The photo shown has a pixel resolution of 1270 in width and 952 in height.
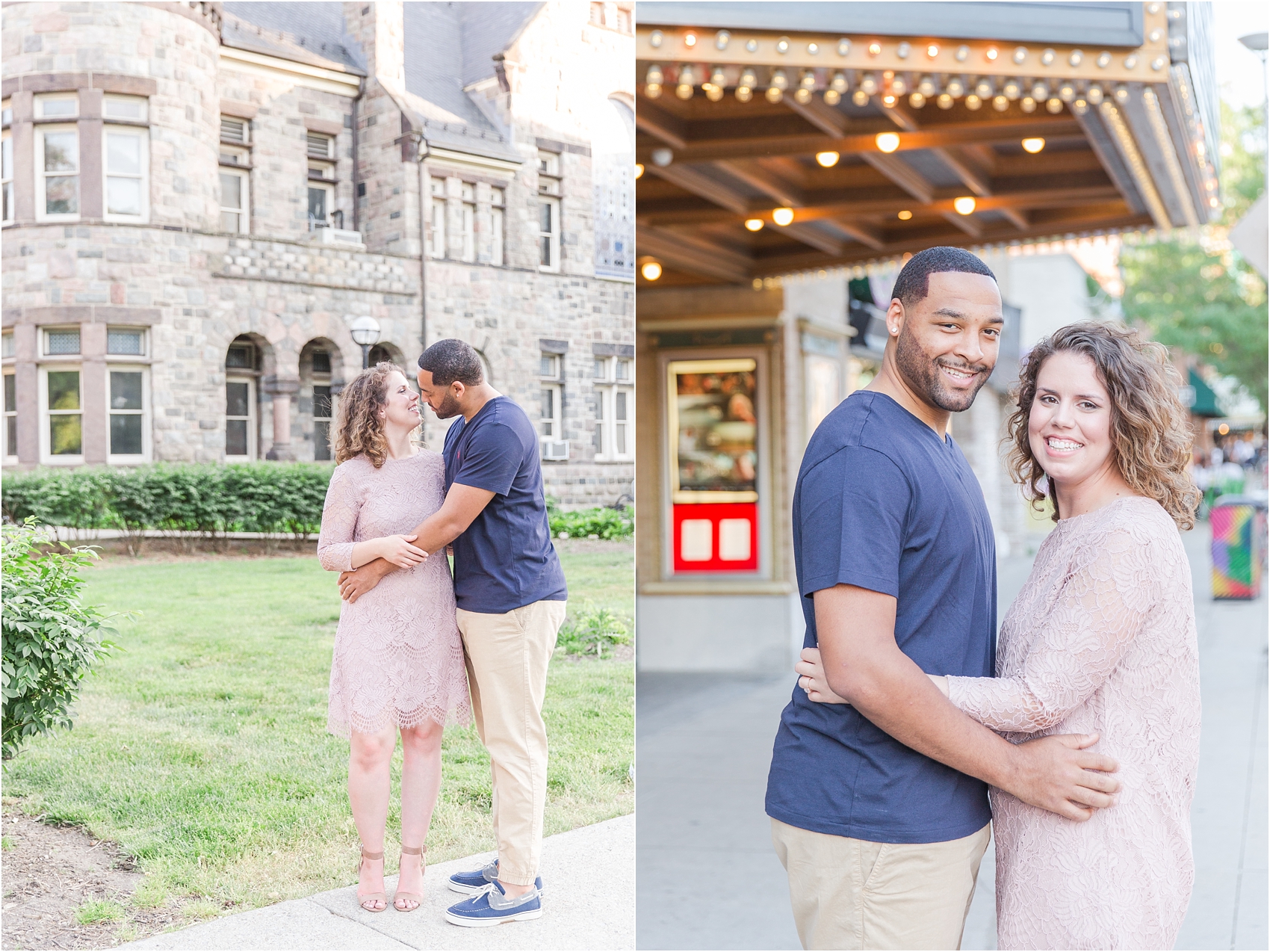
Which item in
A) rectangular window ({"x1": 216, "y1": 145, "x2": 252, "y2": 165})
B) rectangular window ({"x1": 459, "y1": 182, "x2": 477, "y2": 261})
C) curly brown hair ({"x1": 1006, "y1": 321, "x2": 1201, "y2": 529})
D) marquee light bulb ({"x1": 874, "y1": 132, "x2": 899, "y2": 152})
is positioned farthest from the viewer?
marquee light bulb ({"x1": 874, "y1": 132, "x2": 899, "y2": 152})

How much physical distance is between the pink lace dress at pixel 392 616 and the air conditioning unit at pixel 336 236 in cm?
66

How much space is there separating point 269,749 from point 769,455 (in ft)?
22.8

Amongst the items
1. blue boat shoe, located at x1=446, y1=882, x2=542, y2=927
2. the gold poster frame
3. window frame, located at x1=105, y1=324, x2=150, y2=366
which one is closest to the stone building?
window frame, located at x1=105, y1=324, x2=150, y2=366

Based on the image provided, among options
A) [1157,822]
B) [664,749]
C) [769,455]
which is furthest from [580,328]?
[769,455]

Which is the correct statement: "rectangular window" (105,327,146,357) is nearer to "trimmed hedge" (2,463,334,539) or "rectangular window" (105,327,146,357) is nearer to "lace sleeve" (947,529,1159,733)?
"trimmed hedge" (2,463,334,539)

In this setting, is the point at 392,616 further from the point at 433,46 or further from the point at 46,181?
the point at 433,46

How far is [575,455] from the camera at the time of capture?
138 inches

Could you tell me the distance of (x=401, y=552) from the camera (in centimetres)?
327

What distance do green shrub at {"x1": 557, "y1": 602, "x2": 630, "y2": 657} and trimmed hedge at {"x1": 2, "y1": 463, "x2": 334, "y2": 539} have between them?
2.60 feet

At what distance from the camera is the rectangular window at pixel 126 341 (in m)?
3.33

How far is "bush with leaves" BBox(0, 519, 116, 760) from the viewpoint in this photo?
335 cm

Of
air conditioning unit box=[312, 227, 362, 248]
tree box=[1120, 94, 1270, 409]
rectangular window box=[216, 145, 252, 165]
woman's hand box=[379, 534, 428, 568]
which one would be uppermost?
tree box=[1120, 94, 1270, 409]

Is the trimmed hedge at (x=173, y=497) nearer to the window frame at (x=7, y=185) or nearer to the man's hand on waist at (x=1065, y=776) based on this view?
the window frame at (x=7, y=185)

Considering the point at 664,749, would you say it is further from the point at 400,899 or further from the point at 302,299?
the point at 302,299
